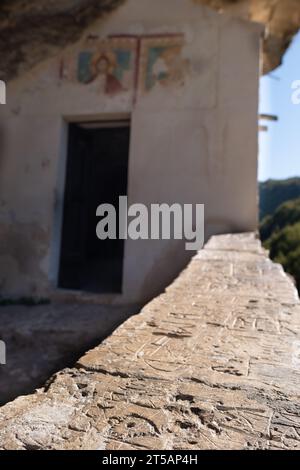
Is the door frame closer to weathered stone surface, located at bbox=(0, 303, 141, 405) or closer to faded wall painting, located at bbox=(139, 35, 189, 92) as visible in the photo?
faded wall painting, located at bbox=(139, 35, 189, 92)

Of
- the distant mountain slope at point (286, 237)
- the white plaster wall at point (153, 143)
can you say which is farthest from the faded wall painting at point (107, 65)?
the distant mountain slope at point (286, 237)

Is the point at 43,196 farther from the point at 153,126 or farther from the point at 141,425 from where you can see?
the point at 141,425

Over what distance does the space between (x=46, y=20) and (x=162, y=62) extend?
160 centimetres

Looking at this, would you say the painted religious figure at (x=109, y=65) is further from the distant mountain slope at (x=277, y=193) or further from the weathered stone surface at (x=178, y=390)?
the distant mountain slope at (x=277, y=193)

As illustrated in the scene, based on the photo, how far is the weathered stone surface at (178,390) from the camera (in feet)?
3.22

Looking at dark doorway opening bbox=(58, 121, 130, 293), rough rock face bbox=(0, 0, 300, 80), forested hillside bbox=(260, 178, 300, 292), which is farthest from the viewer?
forested hillside bbox=(260, 178, 300, 292)

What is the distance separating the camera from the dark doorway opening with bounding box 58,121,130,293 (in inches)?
215

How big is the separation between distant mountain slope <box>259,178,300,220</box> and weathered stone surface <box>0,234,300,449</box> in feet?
120

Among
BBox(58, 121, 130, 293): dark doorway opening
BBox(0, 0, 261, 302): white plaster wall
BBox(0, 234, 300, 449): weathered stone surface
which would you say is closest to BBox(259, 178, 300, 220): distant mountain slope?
BBox(58, 121, 130, 293): dark doorway opening

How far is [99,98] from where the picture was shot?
5.13m

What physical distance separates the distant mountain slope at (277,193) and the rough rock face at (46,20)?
33007mm

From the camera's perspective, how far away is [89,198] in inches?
257

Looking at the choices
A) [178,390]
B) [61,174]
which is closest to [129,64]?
[61,174]

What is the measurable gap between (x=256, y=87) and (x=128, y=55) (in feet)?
5.60
